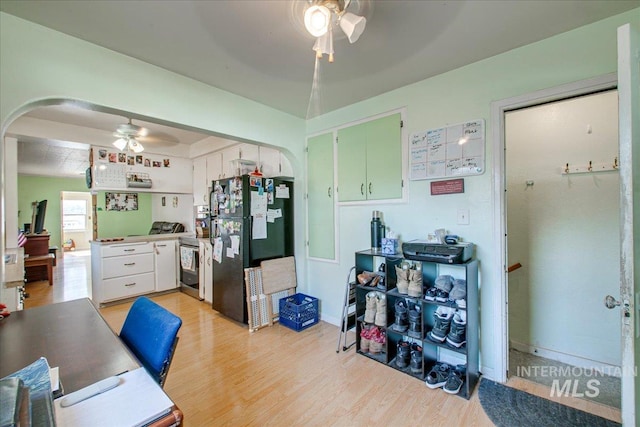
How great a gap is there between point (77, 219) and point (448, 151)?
11.7 meters

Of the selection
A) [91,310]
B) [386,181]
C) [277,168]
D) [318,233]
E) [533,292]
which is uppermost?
[277,168]

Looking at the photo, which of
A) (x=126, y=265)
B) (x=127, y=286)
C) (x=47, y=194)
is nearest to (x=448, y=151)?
(x=126, y=265)

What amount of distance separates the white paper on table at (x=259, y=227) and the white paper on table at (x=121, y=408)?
2188 mm

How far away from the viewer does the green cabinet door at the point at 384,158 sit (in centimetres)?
254

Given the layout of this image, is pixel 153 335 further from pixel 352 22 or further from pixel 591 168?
pixel 591 168

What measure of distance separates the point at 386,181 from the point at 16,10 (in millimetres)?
2768

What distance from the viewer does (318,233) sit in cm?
323

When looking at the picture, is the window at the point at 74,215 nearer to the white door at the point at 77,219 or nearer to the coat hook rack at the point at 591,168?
the white door at the point at 77,219

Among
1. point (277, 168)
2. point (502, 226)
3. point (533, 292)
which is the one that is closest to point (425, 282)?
point (502, 226)

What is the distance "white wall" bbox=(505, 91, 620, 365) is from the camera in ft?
6.79

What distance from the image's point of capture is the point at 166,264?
4.28 metres

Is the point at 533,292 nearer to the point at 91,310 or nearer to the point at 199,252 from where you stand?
the point at 91,310

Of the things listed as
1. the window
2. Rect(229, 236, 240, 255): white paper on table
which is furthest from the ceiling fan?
the window

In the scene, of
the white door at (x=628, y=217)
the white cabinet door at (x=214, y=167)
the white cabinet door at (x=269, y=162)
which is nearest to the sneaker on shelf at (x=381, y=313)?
the white door at (x=628, y=217)
